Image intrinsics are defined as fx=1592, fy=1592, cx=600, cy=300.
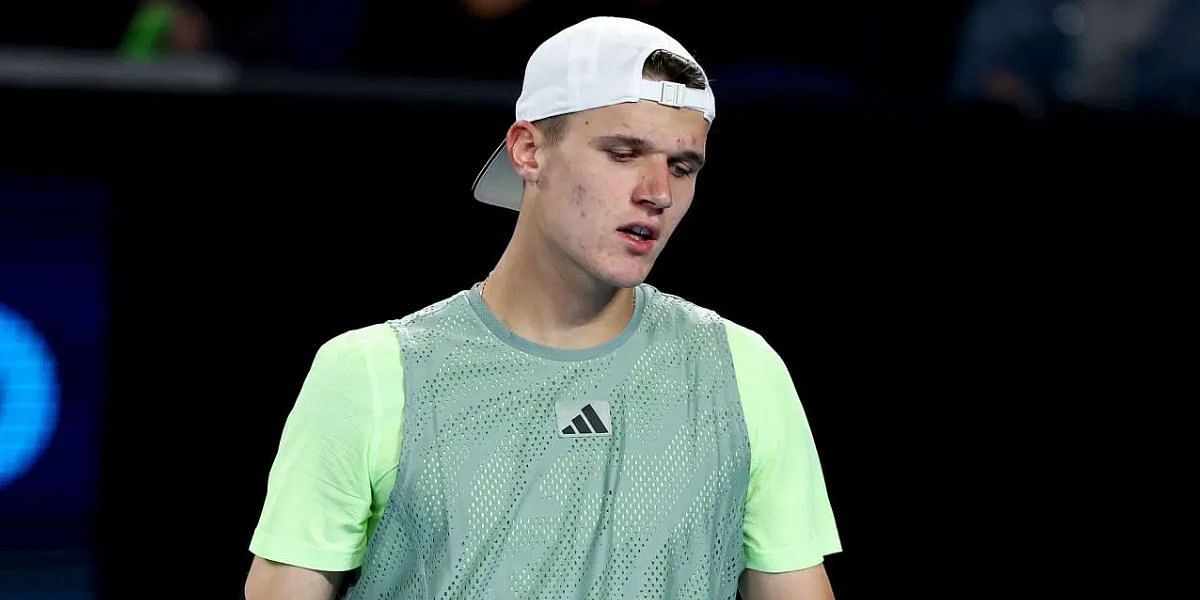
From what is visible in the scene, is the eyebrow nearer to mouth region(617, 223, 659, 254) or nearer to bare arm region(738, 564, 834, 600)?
mouth region(617, 223, 659, 254)

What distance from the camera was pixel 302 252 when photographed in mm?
3414

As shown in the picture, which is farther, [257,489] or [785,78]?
[785,78]

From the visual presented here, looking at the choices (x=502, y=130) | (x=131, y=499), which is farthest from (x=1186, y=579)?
(x=131, y=499)

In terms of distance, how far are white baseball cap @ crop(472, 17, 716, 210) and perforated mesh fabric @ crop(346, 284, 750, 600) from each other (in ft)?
0.86

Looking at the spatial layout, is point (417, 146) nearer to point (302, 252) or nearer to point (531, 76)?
point (302, 252)

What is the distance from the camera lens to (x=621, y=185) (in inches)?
69.1

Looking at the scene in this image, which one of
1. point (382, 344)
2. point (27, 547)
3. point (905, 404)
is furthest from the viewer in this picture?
point (905, 404)

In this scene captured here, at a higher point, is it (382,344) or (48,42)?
(48,42)

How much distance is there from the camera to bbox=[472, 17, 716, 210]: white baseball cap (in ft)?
5.79

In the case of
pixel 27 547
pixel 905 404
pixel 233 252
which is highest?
pixel 233 252

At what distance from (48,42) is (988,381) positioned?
267 centimetres

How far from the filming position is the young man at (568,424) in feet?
5.75

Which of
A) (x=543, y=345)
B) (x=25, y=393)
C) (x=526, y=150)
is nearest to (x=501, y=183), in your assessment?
(x=526, y=150)

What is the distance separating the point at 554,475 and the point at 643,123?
405 millimetres
